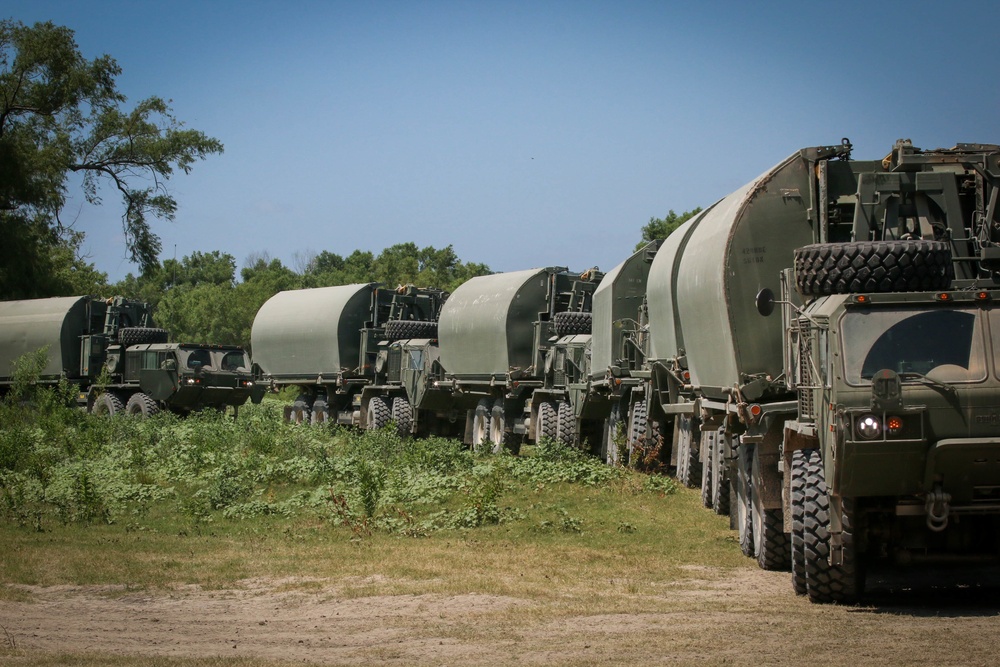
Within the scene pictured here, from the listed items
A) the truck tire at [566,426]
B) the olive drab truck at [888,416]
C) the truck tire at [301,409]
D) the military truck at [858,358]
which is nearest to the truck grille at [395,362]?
the truck tire at [301,409]

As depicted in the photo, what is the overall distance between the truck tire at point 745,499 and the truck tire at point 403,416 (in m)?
17.8

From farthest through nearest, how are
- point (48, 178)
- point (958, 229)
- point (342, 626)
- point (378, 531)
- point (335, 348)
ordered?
point (48, 178) < point (335, 348) < point (378, 531) < point (958, 229) < point (342, 626)

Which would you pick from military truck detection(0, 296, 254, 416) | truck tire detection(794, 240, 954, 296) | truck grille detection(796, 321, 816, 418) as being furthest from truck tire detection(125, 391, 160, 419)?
truck tire detection(794, 240, 954, 296)

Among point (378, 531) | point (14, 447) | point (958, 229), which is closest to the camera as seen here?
point (958, 229)

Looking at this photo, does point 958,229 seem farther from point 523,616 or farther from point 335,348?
point 335,348

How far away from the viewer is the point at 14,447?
67.9ft

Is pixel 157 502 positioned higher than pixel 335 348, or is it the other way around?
pixel 335 348

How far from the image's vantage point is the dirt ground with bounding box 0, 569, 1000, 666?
7.75 meters

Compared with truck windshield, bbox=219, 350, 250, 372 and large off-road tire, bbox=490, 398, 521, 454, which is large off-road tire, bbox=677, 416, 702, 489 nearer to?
large off-road tire, bbox=490, 398, 521, 454

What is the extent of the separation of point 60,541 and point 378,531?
3.66 meters

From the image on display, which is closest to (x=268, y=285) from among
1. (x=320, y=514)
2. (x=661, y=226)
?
(x=661, y=226)

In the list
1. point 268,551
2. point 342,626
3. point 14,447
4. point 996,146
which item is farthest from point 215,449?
point 996,146

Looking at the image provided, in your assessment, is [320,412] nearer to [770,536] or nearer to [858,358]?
[770,536]

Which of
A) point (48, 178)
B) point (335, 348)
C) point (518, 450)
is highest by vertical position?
point (48, 178)
